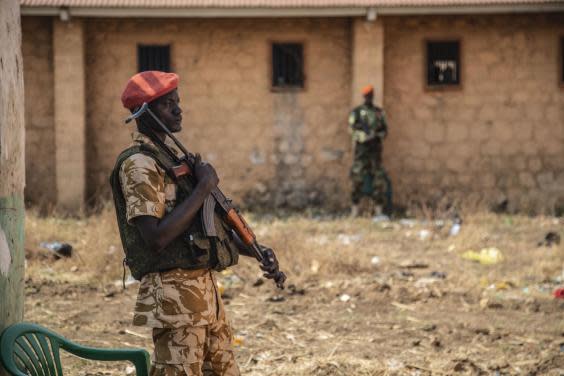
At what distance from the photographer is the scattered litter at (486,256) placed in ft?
29.3

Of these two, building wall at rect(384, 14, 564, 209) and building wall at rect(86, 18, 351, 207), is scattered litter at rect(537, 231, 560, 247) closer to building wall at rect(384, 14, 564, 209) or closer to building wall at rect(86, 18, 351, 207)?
building wall at rect(384, 14, 564, 209)

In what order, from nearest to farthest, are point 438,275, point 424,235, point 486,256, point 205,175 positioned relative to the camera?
point 205,175, point 438,275, point 486,256, point 424,235

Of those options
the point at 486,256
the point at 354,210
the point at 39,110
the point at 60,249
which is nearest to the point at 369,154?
the point at 354,210

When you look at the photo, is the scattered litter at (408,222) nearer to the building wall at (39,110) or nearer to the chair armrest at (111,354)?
the building wall at (39,110)

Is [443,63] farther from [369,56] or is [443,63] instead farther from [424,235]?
[424,235]

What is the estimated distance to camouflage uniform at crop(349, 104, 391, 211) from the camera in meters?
12.1

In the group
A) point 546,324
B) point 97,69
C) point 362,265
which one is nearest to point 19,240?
point 546,324

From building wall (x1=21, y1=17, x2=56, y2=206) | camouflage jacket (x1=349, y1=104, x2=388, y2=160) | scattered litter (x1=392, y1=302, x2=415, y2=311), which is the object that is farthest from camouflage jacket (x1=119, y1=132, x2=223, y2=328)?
building wall (x1=21, y1=17, x2=56, y2=206)

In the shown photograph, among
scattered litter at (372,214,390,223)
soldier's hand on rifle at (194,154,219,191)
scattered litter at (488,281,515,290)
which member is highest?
soldier's hand on rifle at (194,154,219,191)

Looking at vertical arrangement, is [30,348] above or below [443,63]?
below

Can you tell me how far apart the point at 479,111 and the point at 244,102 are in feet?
12.1

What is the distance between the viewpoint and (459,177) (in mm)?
13125

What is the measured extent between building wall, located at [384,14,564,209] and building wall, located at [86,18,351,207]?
2.90ft

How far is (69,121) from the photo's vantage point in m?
12.7
